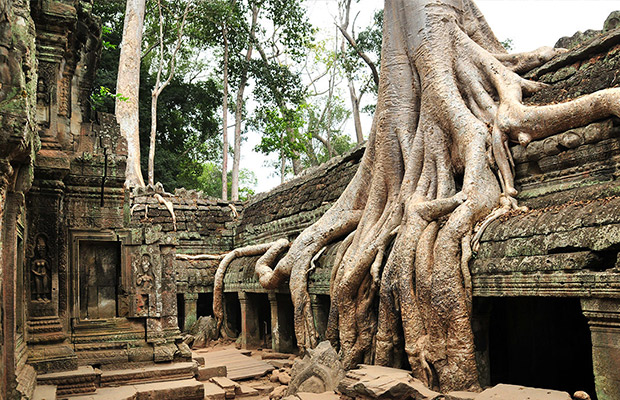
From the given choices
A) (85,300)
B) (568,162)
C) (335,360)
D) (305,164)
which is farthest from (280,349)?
(305,164)

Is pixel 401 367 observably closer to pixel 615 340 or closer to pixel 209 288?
pixel 615 340

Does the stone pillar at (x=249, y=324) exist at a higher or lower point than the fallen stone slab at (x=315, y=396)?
higher

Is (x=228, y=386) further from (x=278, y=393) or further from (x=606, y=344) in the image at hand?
(x=606, y=344)

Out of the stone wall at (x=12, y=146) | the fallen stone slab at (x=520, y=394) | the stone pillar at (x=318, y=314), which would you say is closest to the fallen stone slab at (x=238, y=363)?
the stone pillar at (x=318, y=314)

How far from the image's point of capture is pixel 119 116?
16.8 meters

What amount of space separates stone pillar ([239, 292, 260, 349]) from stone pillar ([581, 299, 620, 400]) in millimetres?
7720

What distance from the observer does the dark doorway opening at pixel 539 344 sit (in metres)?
6.59

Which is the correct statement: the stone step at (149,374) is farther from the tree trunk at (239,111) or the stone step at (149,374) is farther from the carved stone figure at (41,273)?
the tree trunk at (239,111)

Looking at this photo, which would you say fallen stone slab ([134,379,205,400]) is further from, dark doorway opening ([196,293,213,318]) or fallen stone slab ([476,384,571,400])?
dark doorway opening ([196,293,213,318])

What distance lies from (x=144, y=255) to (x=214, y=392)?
1.94 metres

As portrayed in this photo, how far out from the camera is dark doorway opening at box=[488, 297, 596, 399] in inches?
259

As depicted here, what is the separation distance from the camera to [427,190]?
6.90m

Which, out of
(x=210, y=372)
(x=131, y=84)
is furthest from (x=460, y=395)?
(x=131, y=84)

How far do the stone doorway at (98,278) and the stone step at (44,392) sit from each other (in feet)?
4.81
